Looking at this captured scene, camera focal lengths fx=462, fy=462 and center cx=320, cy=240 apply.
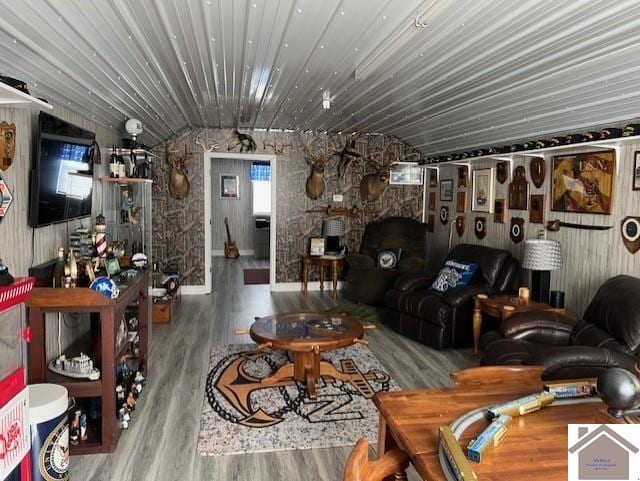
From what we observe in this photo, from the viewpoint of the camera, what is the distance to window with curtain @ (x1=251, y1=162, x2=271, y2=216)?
1137cm

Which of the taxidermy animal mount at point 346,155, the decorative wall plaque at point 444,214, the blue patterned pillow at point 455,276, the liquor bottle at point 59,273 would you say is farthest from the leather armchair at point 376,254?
the liquor bottle at point 59,273

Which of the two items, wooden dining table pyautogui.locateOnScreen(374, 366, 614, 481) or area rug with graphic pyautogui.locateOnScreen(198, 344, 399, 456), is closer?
wooden dining table pyautogui.locateOnScreen(374, 366, 614, 481)

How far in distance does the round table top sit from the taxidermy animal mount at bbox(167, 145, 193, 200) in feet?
10.8

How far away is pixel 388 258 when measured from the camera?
257 inches

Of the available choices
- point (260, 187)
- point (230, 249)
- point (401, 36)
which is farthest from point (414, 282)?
point (260, 187)

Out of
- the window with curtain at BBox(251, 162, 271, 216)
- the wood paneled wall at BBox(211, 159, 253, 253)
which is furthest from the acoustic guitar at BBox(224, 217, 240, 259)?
the window with curtain at BBox(251, 162, 271, 216)

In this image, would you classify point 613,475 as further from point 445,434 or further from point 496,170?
point 496,170

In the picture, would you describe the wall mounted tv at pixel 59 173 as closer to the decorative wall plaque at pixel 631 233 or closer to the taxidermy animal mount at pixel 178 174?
the taxidermy animal mount at pixel 178 174

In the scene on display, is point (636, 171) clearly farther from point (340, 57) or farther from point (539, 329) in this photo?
point (340, 57)

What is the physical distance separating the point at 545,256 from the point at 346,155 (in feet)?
12.0

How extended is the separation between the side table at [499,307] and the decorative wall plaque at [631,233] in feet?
2.37

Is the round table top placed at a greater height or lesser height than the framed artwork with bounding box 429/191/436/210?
lesser

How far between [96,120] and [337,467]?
3.56 meters

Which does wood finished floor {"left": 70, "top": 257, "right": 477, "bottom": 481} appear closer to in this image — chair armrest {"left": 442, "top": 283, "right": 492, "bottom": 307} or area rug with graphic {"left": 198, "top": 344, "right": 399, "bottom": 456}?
area rug with graphic {"left": 198, "top": 344, "right": 399, "bottom": 456}
